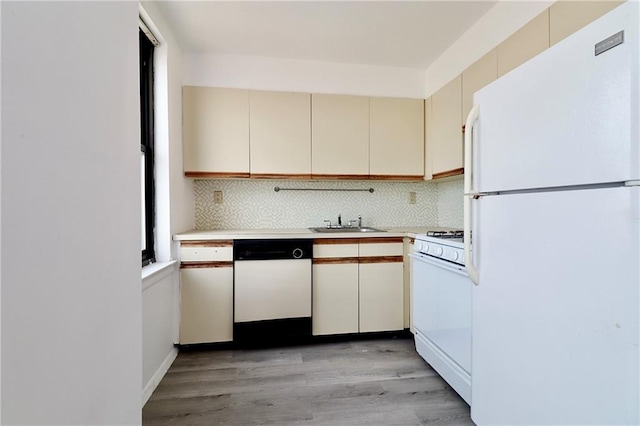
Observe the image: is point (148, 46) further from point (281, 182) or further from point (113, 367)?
point (113, 367)

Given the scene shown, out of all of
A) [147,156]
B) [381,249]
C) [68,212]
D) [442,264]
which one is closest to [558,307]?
[442,264]

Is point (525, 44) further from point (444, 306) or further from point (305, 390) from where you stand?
point (305, 390)

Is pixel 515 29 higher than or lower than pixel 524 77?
higher

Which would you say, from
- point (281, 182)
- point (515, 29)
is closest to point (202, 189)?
point (281, 182)

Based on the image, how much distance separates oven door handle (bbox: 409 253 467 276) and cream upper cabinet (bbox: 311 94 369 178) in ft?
2.94

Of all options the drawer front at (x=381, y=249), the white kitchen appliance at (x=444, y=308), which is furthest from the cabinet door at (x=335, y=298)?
the white kitchen appliance at (x=444, y=308)

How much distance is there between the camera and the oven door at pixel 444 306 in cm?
153

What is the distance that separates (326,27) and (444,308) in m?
2.10

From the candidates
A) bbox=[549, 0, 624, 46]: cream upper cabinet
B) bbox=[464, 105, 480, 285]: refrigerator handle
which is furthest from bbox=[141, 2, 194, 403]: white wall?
bbox=[549, 0, 624, 46]: cream upper cabinet

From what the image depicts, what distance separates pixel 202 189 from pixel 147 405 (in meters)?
1.66

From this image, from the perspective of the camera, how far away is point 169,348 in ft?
6.59

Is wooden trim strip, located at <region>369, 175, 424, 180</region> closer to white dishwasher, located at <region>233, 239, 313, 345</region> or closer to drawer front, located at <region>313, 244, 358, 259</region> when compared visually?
drawer front, located at <region>313, 244, 358, 259</region>

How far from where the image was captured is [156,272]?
5.64ft

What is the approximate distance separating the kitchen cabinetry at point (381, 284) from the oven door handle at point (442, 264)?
0.86ft
